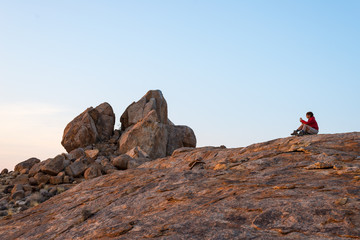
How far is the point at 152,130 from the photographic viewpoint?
3241 cm

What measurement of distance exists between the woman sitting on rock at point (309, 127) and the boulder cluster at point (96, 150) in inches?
425

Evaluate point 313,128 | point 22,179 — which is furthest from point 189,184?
point 22,179

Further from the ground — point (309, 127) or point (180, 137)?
point (180, 137)

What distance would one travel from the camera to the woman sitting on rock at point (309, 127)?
740 inches

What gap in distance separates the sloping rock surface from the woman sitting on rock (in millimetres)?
3412

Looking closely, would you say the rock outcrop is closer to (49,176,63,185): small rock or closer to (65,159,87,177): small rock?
(65,159,87,177): small rock

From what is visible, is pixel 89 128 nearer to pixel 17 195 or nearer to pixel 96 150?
pixel 96 150

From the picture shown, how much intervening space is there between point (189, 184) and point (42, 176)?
1630 cm

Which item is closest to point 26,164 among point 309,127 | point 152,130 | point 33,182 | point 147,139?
point 33,182

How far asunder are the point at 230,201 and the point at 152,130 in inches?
919

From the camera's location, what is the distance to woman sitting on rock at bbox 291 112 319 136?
18.8 metres

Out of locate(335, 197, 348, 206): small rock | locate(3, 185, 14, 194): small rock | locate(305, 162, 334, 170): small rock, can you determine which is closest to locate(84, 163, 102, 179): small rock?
locate(3, 185, 14, 194): small rock

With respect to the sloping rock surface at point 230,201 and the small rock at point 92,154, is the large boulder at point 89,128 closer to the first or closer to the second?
the small rock at point 92,154

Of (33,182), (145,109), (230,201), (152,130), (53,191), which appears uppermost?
(145,109)
